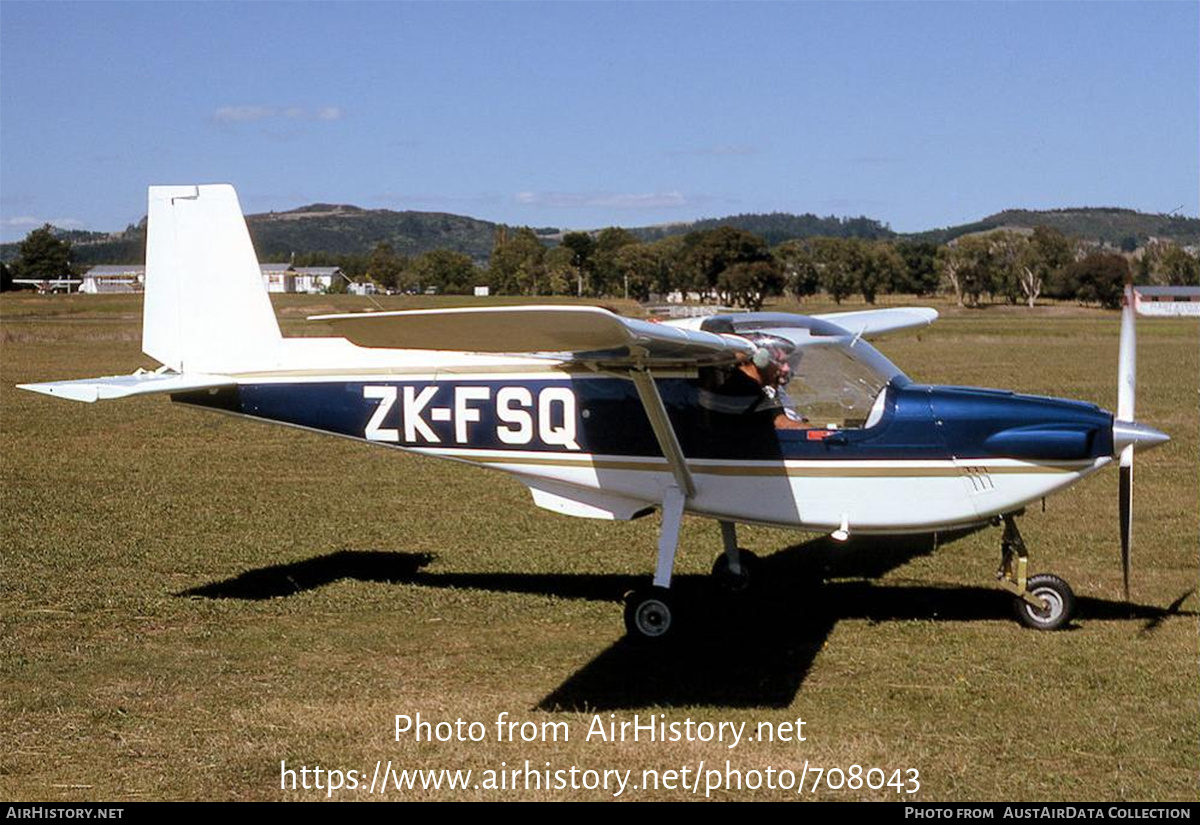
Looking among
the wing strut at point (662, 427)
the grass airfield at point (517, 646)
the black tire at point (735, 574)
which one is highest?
the wing strut at point (662, 427)

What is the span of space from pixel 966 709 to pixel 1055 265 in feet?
213

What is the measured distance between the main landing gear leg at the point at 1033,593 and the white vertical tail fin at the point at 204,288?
17.6 feet

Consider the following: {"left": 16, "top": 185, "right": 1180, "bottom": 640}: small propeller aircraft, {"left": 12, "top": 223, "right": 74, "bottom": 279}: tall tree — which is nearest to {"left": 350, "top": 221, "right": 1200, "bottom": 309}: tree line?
{"left": 16, "top": 185, "right": 1180, "bottom": 640}: small propeller aircraft

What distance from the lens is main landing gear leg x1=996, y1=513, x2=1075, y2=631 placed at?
8.57 m

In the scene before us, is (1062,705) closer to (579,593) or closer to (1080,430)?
(1080,430)

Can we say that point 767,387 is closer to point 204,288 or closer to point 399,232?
point 204,288

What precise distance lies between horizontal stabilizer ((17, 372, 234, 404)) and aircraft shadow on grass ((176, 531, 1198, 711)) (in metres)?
1.60

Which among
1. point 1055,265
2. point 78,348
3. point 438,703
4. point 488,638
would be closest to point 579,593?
point 488,638

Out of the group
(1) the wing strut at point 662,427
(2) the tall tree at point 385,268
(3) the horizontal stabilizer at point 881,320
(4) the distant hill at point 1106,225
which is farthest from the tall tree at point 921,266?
(1) the wing strut at point 662,427

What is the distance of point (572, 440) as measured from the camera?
29.1 feet

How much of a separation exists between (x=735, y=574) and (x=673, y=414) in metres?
1.63

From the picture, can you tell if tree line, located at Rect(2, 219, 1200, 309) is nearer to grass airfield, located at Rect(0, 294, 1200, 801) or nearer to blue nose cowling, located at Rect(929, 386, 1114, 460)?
blue nose cowling, located at Rect(929, 386, 1114, 460)

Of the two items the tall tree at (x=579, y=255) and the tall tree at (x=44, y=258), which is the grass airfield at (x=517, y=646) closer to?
the tall tree at (x=579, y=255)

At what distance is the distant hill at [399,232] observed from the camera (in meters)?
18.5
